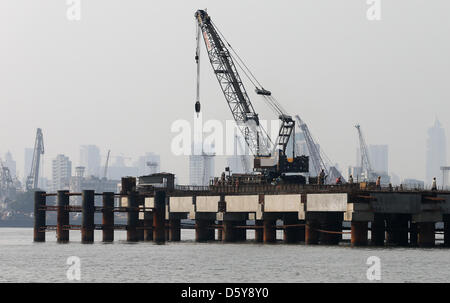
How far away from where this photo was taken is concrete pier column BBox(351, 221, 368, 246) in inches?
3929

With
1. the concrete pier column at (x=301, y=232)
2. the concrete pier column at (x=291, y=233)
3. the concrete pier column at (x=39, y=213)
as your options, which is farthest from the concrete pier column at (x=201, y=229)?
the concrete pier column at (x=39, y=213)

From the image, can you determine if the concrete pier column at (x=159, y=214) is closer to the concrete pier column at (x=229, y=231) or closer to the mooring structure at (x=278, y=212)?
the mooring structure at (x=278, y=212)

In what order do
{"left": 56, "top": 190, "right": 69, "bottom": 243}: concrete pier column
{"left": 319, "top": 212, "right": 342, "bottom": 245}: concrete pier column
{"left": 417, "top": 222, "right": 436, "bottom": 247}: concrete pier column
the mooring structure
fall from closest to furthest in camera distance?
the mooring structure < {"left": 417, "top": 222, "right": 436, "bottom": 247}: concrete pier column < {"left": 319, "top": 212, "right": 342, "bottom": 245}: concrete pier column < {"left": 56, "top": 190, "right": 69, "bottom": 243}: concrete pier column

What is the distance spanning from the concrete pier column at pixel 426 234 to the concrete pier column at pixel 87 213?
38.1m

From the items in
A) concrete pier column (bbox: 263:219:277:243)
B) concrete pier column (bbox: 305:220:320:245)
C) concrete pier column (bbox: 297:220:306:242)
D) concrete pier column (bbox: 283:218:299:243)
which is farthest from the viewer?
concrete pier column (bbox: 297:220:306:242)

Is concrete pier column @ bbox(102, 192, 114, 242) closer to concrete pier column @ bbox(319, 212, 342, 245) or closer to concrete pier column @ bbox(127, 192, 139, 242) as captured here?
concrete pier column @ bbox(127, 192, 139, 242)

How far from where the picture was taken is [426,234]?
103 m

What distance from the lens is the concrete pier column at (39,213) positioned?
4840 inches

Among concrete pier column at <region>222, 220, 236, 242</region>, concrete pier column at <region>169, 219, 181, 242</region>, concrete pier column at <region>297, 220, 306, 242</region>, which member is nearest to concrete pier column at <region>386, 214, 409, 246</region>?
concrete pier column at <region>297, 220, 306, 242</region>

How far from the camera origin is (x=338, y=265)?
80.0 meters

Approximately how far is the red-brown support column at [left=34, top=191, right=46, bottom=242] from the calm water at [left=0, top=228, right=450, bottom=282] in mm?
Answer: 14375

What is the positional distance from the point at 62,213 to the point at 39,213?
20.0 feet

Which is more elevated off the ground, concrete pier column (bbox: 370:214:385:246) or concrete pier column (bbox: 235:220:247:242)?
concrete pier column (bbox: 370:214:385:246)

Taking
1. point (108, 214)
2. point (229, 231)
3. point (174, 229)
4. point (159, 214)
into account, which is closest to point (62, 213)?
point (108, 214)
